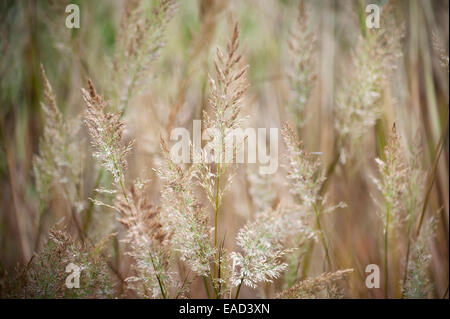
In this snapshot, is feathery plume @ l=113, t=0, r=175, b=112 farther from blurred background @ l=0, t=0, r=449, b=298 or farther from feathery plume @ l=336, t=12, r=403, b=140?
feathery plume @ l=336, t=12, r=403, b=140

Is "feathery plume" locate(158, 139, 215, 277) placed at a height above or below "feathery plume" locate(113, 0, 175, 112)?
below

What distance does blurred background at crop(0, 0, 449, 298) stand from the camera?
0.58 m

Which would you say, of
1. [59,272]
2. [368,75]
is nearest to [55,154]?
[59,272]

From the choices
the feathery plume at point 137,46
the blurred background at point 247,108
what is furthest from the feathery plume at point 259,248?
the feathery plume at point 137,46

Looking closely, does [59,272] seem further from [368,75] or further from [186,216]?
Result: [368,75]

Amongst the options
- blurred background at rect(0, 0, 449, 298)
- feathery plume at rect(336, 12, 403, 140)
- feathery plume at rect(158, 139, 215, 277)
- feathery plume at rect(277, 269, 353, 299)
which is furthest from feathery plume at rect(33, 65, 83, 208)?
feathery plume at rect(336, 12, 403, 140)

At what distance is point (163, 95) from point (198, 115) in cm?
10

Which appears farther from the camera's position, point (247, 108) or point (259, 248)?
point (247, 108)

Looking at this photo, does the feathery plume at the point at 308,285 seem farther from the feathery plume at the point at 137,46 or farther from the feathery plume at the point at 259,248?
the feathery plume at the point at 137,46

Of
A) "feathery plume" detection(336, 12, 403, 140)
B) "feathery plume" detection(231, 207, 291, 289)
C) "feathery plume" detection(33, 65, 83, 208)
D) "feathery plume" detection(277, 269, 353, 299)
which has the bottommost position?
"feathery plume" detection(277, 269, 353, 299)

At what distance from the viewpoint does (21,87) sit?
2.25 ft

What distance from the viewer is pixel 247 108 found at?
554 millimetres

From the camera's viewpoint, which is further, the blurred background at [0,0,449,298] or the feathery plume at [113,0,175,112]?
the blurred background at [0,0,449,298]
